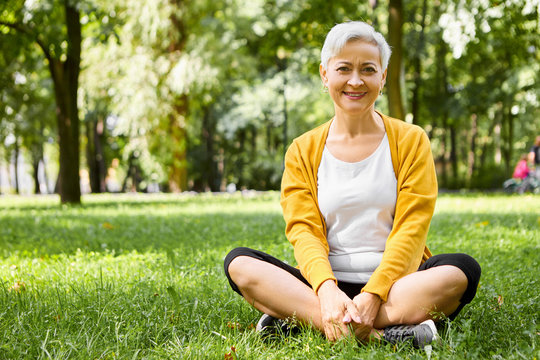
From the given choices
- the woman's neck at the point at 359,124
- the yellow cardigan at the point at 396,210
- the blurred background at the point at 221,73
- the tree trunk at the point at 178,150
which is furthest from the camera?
the tree trunk at the point at 178,150

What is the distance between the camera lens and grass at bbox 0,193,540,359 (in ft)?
8.71

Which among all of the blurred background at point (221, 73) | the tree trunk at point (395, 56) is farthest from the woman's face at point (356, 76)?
the tree trunk at point (395, 56)

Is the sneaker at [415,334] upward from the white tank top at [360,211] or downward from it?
downward

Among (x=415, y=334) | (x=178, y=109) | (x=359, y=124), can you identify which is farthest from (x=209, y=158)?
(x=415, y=334)

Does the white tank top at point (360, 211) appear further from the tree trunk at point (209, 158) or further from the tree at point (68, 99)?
the tree trunk at point (209, 158)

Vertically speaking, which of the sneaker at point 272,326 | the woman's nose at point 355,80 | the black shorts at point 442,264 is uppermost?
the woman's nose at point 355,80

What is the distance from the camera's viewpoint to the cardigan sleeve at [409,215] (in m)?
2.83

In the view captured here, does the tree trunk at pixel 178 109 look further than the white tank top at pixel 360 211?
Yes

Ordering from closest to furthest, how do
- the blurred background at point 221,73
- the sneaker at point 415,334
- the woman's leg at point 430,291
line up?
1. the sneaker at point 415,334
2. the woman's leg at point 430,291
3. the blurred background at point 221,73

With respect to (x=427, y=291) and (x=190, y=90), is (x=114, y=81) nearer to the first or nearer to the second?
(x=190, y=90)

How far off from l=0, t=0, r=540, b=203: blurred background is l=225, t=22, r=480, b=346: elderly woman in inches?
282

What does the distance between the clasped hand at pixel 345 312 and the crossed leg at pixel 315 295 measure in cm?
10

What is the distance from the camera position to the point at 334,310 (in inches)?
107

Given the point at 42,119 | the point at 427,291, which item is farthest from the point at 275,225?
the point at 42,119
